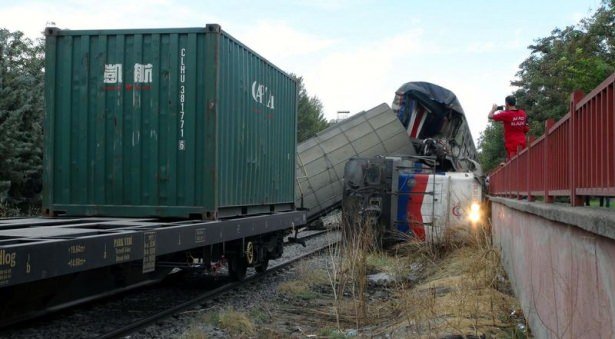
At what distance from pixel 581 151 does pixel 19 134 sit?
16.1 metres

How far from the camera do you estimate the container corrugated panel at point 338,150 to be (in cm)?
1747

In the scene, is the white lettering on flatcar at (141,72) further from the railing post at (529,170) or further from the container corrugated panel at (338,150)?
the container corrugated panel at (338,150)

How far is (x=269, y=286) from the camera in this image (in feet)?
33.1

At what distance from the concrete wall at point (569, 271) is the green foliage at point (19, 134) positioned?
1364 centimetres

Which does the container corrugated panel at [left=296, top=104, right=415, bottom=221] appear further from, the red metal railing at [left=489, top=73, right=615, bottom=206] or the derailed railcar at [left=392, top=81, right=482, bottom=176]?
the red metal railing at [left=489, top=73, right=615, bottom=206]

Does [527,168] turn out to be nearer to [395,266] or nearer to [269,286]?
[395,266]

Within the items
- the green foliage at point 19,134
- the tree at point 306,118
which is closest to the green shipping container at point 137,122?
the green foliage at point 19,134

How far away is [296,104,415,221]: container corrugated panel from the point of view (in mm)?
17469

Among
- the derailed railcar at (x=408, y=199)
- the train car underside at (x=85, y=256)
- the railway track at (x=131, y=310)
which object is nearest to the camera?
the train car underside at (x=85, y=256)

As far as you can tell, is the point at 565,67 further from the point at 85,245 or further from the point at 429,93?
the point at 85,245

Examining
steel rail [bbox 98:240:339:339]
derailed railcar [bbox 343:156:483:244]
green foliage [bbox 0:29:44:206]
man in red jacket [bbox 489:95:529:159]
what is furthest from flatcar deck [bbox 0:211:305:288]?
green foliage [bbox 0:29:44:206]

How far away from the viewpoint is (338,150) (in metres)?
18.1

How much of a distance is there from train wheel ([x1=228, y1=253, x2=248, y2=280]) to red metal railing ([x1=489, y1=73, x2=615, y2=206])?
5.31m

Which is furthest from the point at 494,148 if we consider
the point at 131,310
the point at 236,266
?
the point at 131,310
